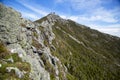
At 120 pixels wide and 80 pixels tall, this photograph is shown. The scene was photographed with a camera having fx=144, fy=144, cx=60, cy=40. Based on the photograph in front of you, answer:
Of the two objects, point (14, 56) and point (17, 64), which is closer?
point (17, 64)

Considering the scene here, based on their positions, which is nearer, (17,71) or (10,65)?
(17,71)

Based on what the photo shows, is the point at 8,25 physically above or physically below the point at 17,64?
above

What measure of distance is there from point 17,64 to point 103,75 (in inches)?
5979

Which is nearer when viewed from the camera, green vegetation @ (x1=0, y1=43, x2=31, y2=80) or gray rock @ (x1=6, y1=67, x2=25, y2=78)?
green vegetation @ (x1=0, y1=43, x2=31, y2=80)

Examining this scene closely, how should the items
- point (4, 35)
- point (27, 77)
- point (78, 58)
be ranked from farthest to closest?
point (78, 58)
point (4, 35)
point (27, 77)

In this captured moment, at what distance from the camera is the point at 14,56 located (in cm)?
2392

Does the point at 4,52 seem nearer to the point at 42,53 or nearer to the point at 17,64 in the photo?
the point at 17,64

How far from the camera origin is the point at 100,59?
7579 inches

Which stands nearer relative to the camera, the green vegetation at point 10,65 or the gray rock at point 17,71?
the green vegetation at point 10,65

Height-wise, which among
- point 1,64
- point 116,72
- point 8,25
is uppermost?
point 8,25

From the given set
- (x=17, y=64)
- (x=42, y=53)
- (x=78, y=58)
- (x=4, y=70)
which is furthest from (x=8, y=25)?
(x=78, y=58)

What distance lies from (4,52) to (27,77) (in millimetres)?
6043

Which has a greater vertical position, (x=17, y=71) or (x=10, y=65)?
(x=10, y=65)

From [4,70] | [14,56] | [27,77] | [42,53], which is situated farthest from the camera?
[42,53]
